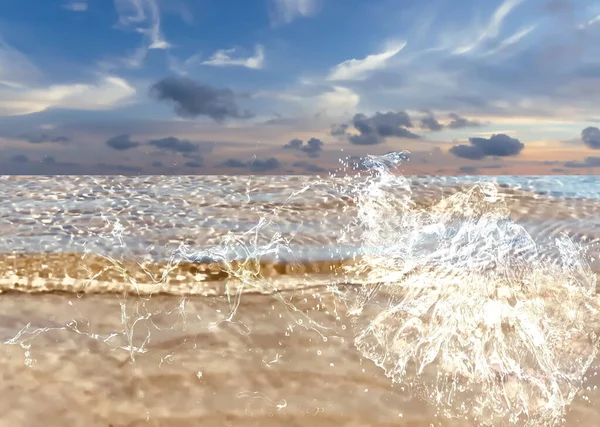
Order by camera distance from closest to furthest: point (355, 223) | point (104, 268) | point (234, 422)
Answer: point (234, 422), point (104, 268), point (355, 223)

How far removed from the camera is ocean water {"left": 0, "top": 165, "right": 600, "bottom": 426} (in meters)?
0.64

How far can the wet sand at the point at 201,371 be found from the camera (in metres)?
0.64

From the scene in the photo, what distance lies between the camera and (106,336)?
69 centimetres

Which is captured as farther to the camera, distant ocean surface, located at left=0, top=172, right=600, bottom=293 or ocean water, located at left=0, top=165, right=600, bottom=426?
distant ocean surface, located at left=0, top=172, right=600, bottom=293

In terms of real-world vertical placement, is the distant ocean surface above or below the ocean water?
above

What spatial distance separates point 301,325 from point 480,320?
21 centimetres

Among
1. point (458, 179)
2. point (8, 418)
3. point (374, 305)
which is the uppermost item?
point (458, 179)

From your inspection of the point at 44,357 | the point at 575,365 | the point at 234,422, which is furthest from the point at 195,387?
the point at 575,365

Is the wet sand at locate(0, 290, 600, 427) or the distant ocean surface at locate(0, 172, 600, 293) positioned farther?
the distant ocean surface at locate(0, 172, 600, 293)

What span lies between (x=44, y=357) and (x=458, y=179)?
704 mm

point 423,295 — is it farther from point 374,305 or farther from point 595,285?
point 595,285

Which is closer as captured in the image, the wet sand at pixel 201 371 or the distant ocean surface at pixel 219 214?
the wet sand at pixel 201 371

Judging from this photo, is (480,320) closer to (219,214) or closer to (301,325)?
(301,325)

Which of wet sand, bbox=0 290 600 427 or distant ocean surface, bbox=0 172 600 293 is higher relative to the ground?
distant ocean surface, bbox=0 172 600 293
